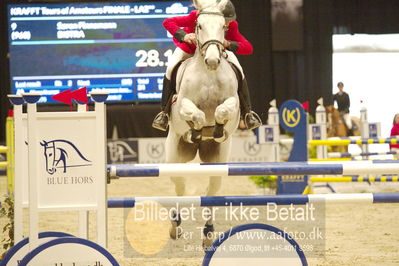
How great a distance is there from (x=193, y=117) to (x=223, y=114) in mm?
154

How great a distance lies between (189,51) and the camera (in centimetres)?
398

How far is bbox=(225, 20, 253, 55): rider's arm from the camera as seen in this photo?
3.84 metres

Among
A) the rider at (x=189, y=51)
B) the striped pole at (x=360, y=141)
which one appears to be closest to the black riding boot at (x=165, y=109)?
the rider at (x=189, y=51)

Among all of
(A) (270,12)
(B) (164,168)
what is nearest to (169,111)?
(B) (164,168)

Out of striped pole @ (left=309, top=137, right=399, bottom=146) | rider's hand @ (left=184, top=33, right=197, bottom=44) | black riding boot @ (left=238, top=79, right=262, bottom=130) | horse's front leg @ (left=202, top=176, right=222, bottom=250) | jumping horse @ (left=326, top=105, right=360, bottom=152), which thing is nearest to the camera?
horse's front leg @ (left=202, top=176, right=222, bottom=250)

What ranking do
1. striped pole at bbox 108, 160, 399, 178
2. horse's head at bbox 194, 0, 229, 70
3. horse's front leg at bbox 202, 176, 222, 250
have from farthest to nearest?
1. horse's front leg at bbox 202, 176, 222, 250
2. horse's head at bbox 194, 0, 229, 70
3. striped pole at bbox 108, 160, 399, 178

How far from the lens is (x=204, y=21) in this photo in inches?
142

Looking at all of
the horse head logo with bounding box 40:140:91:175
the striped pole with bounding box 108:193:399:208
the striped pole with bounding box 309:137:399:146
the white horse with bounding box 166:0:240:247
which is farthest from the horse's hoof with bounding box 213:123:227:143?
the striped pole with bounding box 309:137:399:146

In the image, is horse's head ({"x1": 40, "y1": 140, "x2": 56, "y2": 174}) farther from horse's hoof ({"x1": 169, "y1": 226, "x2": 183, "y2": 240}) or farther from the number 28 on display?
the number 28 on display

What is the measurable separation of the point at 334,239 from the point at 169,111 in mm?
1355

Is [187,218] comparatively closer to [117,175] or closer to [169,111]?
[169,111]

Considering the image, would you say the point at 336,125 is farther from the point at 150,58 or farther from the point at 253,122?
the point at 253,122

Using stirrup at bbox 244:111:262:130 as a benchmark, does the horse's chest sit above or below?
above

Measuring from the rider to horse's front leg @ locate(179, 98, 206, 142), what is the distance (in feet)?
0.81
